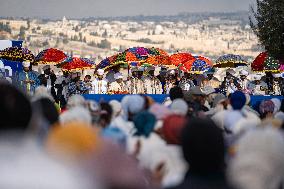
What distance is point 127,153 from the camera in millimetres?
3965

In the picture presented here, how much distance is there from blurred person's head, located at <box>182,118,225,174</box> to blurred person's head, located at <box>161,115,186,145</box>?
1.32 metres

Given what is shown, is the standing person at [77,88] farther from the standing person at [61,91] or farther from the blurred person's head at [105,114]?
the blurred person's head at [105,114]

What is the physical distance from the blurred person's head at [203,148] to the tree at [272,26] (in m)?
21.3

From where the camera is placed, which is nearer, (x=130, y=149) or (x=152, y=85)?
(x=130, y=149)

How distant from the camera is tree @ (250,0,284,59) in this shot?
25406 mm

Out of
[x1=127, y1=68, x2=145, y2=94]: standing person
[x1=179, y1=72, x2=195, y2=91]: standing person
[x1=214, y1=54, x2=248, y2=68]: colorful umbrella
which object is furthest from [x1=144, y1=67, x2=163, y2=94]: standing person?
[x1=214, y1=54, x2=248, y2=68]: colorful umbrella

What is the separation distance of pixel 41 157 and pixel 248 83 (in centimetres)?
1669

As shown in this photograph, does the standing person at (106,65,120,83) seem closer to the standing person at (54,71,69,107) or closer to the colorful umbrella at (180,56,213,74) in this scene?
the standing person at (54,71,69,107)

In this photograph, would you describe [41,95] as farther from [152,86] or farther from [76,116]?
[152,86]

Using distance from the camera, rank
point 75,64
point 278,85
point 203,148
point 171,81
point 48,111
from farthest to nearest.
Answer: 1. point 75,64
2. point 171,81
3. point 278,85
4. point 48,111
5. point 203,148

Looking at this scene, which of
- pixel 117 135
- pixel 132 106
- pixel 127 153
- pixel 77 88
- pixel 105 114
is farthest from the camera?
pixel 77 88

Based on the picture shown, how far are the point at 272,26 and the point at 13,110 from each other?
75.1ft

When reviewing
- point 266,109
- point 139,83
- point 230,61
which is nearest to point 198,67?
point 230,61

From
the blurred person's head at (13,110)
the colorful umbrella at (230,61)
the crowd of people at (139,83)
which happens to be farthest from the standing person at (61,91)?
the blurred person's head at (13,110)
